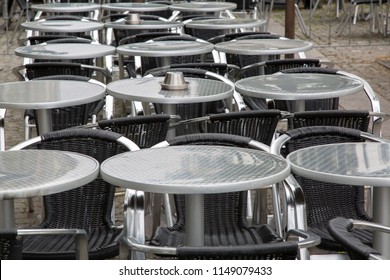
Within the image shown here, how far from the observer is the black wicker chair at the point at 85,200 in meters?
4.74

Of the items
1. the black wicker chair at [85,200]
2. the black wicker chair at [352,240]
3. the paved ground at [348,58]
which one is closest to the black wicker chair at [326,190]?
the black wicker chair at [85,200]

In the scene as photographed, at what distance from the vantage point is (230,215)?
187 inches

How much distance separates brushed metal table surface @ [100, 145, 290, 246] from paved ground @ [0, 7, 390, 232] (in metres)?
4.74

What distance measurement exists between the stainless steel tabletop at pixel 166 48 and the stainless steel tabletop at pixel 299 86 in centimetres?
145

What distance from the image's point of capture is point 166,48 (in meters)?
8.30

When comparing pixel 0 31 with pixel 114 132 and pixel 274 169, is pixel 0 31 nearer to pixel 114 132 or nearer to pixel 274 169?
pixel 114 132

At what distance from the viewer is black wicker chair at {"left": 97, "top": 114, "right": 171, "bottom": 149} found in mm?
5299

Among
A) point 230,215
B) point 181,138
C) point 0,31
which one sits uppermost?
point 181,138

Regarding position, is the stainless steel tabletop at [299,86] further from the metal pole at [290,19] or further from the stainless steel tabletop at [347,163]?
the metal pole at [290,19]

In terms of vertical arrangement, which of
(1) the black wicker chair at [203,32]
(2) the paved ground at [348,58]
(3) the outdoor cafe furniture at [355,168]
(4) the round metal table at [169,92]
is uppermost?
(3) the outdoor cafe furniture at [355,168]

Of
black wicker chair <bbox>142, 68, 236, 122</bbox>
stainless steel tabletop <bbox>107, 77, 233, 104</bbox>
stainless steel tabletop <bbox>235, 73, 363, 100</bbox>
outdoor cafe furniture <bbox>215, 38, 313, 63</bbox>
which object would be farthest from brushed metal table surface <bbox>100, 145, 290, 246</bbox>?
outdoor cafe furniture <bbox>215, 38, 313, 63</bbox>

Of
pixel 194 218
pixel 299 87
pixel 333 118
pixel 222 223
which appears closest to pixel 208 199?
pixel 222 223
